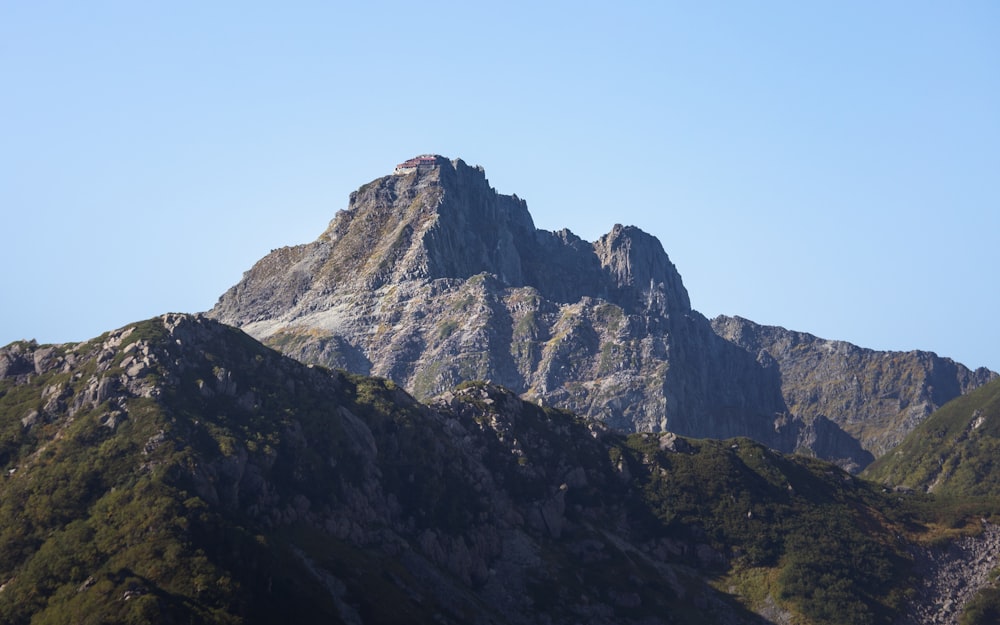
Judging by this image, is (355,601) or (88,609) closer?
(88,609)

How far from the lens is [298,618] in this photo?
179750 mm

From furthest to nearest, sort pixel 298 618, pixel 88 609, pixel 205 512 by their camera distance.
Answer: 1. pixel 205 512
2. pixel 298 618
3. pixel 88 609

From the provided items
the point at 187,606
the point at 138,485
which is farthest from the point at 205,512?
the point at 187,606

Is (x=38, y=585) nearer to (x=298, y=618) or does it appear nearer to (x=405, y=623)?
(x=298, y=618)

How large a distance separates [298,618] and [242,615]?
33.0 ft

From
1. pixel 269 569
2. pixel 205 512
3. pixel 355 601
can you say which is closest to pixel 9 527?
pixel 205 512

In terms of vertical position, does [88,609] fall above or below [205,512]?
below

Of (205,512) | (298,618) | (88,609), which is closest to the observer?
(88,609)

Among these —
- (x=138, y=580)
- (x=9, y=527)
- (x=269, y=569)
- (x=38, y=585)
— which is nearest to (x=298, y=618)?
(x=269, y=569)

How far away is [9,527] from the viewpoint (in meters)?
193

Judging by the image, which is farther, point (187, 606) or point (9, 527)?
point (9, 527)

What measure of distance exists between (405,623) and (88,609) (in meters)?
48.3

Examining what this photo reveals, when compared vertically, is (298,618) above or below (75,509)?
below

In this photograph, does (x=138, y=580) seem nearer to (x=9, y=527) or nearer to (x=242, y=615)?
(x=242, y=615)
